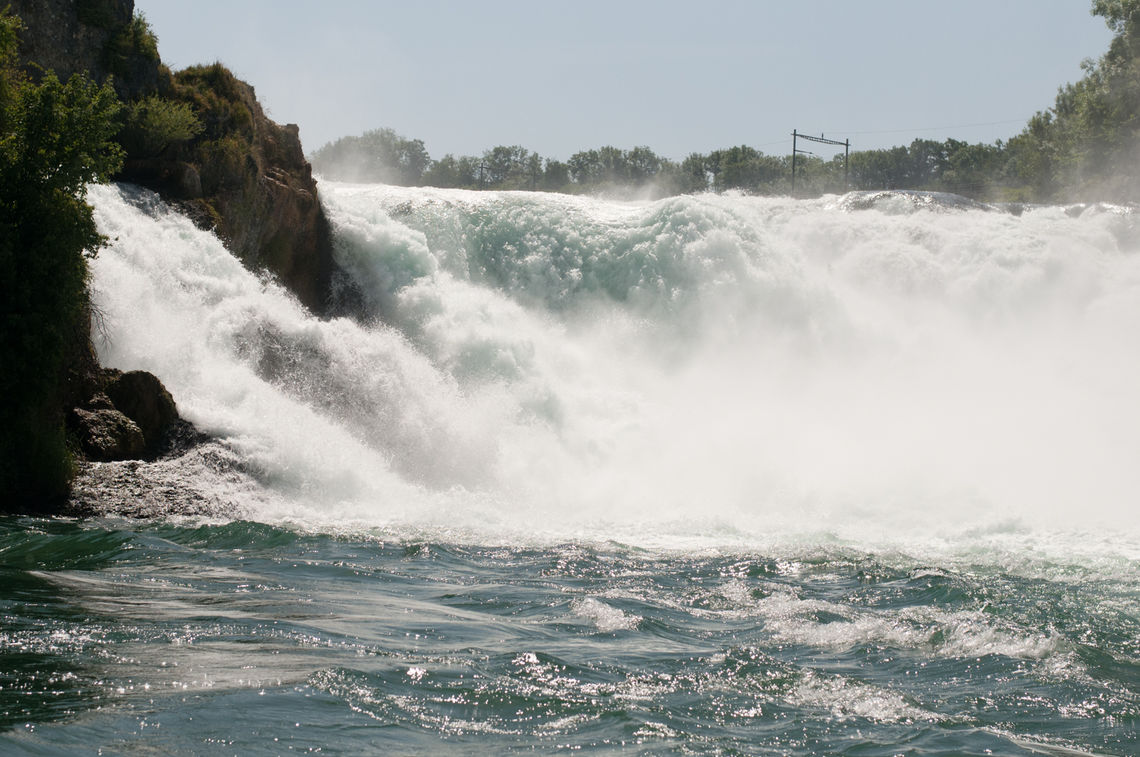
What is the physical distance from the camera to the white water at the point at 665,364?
14945 millimetres

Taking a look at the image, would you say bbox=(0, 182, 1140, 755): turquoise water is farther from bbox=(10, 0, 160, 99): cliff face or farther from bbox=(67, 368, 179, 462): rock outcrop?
bbox=(10, 0, 160, 99): cliff face

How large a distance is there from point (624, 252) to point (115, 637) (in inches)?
793

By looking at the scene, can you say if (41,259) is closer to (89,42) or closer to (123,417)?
(123,417)

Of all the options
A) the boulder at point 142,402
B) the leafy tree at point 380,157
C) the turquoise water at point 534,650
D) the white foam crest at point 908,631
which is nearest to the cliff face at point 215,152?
the boulder at point 142,402

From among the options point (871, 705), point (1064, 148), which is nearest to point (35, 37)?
point (871, 705)

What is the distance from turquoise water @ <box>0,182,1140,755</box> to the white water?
0.28 feet

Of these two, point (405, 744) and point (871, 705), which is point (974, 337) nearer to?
point (871, 705)

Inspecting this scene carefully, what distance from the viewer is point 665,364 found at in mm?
24188

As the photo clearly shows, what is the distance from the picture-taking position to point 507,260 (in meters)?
25.6

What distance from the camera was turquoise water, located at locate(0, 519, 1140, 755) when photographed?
5.99 meters

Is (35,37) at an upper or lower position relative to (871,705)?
upper

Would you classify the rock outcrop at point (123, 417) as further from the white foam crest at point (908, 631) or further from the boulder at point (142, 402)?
the white foam crest at point (908, 631)

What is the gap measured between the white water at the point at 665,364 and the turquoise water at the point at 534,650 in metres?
2.53

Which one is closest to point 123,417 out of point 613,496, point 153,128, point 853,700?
point 613,496
